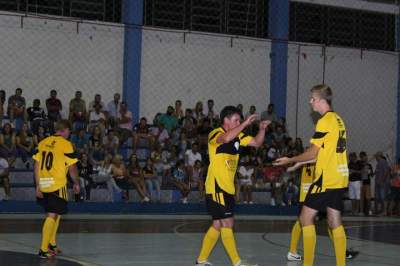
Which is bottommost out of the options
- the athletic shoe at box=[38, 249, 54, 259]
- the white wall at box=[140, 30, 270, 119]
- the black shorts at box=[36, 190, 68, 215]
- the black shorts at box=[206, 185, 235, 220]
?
the athletic shoe at box=[38, 249, 54, 259]

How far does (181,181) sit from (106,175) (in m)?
2.75

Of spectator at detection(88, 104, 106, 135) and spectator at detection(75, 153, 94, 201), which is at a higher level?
spectator at detection(88, 104, 106, 135)

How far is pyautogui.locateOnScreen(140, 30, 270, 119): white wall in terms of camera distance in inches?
1149

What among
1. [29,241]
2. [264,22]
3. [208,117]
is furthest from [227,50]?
[29,241]

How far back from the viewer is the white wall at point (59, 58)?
26.5 metres

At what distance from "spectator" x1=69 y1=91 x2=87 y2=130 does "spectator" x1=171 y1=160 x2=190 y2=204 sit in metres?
3.39

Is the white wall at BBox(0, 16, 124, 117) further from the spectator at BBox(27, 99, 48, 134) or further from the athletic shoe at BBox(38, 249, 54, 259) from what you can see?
the athletic shoe at BBox(38, 249, 54, 259)

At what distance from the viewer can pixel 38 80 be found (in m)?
27.0

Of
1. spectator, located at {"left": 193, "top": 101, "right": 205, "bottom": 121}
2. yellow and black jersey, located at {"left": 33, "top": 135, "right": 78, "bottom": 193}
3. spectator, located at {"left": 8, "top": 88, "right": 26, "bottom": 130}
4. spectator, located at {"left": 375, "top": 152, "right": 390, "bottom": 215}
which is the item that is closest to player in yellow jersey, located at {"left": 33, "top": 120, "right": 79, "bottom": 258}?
yellow and black jersey, located at {"left": 33, "top": 135, "right": 78, "bottom": 193}

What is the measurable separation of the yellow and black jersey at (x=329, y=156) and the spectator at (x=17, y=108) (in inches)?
670

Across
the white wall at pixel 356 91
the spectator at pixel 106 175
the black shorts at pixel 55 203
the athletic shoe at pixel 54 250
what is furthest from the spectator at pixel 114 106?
the athletic shoe at pixel 54 250

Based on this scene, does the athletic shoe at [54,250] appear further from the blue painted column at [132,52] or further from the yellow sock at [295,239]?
the blue painted column at [132,52]

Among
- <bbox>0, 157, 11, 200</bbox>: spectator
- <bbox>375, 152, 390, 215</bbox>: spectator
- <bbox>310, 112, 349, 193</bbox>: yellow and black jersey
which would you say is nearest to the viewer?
<bbox>310, 112, 349, 193</bbox>: yellow and black jersey

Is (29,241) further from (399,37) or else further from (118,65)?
(399,37)
